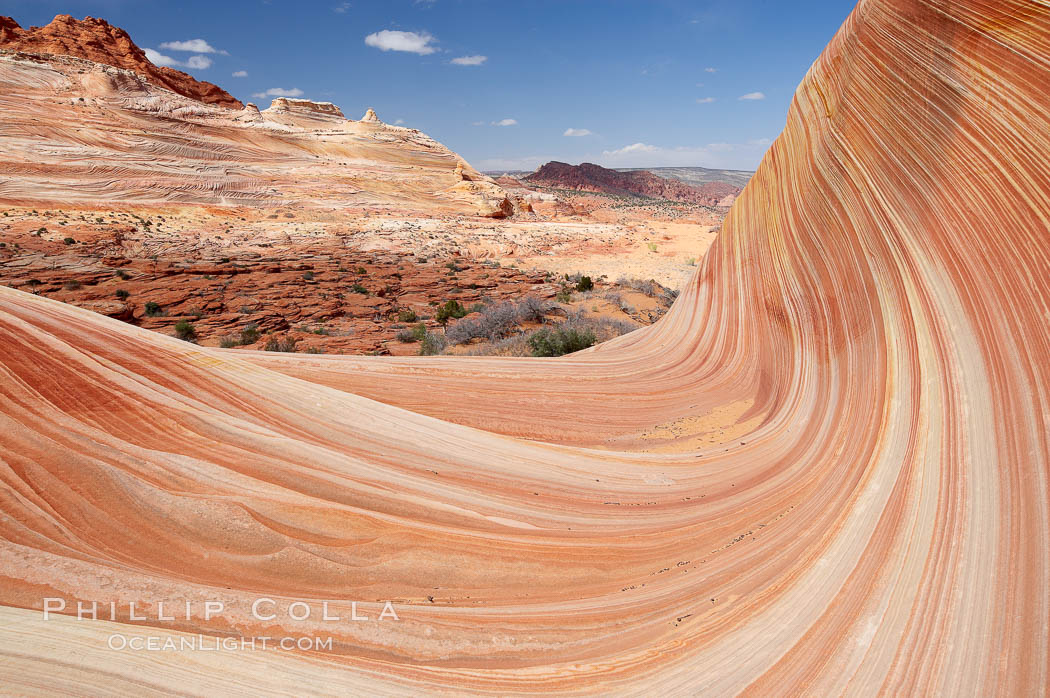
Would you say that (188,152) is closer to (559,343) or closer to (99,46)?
(99,46)

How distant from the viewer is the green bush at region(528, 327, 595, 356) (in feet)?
20.5

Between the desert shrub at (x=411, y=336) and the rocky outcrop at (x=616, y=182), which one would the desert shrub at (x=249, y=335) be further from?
the rocky outcrop at (x=616, y=182)

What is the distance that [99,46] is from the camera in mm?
33938

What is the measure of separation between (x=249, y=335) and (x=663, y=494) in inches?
326

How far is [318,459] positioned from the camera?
1.80m

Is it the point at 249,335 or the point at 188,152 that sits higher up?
the point at 188,152

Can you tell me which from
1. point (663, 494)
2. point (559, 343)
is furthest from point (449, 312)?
point (663, 494)

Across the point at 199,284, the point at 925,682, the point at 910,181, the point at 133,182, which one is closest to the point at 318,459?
the point at 925,682

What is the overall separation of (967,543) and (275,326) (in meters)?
9.98

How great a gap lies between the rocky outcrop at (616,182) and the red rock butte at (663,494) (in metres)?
80.6

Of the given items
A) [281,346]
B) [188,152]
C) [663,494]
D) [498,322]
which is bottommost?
[281,346]

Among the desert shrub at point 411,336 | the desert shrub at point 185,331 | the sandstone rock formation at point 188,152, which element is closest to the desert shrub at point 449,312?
the desert shrub at point 411,336

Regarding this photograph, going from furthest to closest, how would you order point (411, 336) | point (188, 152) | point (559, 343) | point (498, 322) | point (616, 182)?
point (616, 182) < point (188, 152) < point (411, 336) < point (498, 322) < point (559, 343)

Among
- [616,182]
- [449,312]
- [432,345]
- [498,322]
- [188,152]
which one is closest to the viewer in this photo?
[432,345]
